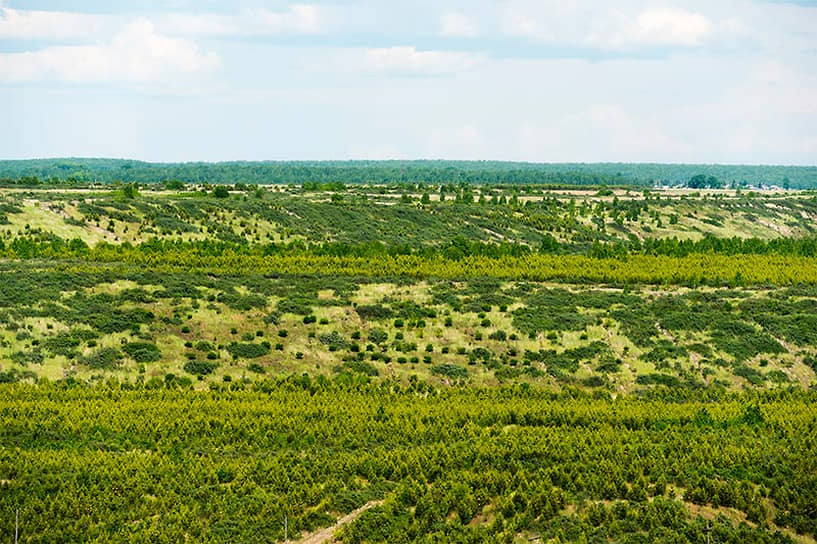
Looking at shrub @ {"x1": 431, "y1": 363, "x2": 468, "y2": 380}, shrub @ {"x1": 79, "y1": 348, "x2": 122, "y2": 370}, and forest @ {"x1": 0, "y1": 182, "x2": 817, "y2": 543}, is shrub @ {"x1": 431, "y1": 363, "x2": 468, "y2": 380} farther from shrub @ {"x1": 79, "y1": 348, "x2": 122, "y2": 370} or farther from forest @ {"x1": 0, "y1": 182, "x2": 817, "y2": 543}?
shrub @ {"x1": 79, "y1": 348, "x2": 122, "y2": 370}

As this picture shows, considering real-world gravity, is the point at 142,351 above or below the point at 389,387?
above

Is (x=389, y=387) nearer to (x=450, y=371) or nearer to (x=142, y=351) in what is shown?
(x=450, y=371)

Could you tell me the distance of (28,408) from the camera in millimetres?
64188

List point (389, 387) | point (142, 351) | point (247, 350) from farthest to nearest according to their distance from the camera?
point (247, 350) → point (142, 351) → point (389, 387)

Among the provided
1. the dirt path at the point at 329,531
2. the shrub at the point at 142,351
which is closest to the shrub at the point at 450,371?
the shrub at the point at 142,351

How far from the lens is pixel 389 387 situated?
7806 cm

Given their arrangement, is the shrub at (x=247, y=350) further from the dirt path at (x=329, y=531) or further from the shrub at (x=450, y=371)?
the dirt path at (x=329, y=531)

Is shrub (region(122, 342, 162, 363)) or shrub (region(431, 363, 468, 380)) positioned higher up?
shrub (region(122, 342, 162, 363))

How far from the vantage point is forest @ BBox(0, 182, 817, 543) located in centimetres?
4825

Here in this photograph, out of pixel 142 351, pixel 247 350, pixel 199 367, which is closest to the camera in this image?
pixel 199 367

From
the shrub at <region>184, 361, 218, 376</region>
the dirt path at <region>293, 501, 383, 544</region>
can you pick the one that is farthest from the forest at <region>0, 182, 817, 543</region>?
the dirt path at <region>293, 501, 383, 544</region>

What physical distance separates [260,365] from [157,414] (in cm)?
1794

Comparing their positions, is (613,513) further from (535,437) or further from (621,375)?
(621,375)

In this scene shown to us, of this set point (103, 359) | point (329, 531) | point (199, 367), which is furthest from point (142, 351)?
point (329, 531)
